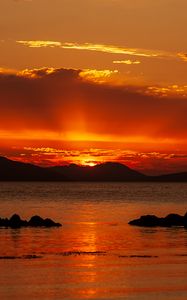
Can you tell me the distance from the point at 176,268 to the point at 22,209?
73.9 m

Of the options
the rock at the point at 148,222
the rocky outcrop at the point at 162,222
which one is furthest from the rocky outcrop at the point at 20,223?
the rocky outcrop at the point at 162,222

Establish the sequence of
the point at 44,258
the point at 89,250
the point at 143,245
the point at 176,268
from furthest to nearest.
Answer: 1. the point at 143,245
2. the point at 89,250
3. the point at 44,258
4. the point at 176,268

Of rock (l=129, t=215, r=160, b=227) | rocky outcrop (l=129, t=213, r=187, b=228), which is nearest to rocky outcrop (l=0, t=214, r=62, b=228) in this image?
rock (l=129, t=215, r=160, b=227)

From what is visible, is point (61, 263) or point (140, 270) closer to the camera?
point (140, 270)

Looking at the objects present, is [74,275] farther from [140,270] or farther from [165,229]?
[165,229]

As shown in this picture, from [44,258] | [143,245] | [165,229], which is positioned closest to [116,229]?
[165,229]

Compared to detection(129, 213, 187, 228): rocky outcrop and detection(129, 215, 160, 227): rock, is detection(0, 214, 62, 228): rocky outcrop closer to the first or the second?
detection(129, 215, 160, 227): rock

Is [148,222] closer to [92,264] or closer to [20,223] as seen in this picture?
[20,223]

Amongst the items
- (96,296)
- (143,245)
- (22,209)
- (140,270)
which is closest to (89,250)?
(143,245)

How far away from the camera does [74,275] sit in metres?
39.7

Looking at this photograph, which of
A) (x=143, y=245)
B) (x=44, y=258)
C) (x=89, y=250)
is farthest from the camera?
(x=143, y=245)

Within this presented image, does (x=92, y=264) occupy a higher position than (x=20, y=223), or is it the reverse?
(x=20, y=223)

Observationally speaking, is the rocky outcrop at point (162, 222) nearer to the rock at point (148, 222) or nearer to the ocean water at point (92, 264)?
the rock at point (148, 222)

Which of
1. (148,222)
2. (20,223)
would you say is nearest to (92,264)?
(20,223)
